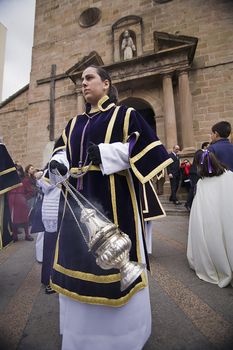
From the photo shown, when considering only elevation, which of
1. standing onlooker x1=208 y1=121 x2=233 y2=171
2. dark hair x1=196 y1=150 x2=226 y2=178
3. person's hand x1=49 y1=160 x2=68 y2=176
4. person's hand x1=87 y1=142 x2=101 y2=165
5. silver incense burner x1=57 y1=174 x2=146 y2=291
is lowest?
silver incense burner x1=57 y1=174 x2=146 y2=291

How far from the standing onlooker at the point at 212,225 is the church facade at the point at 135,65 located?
611 centimetres

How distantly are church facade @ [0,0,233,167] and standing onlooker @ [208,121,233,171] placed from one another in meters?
5.66

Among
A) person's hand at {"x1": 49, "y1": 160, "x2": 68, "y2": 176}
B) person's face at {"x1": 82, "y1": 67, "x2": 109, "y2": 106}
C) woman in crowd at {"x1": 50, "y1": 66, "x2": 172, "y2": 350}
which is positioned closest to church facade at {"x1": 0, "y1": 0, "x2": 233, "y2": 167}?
person's face at {"x1": 82, "y1": 67, "x2": 109, "y2": 106}

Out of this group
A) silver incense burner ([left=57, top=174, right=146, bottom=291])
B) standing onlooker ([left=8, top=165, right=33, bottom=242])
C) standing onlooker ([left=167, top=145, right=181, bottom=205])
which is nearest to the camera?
silver incense burner ([left=57, top=174, right=146, bottom=291])

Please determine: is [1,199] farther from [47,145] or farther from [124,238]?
[47,145]

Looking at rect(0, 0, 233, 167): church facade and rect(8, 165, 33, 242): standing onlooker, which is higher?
rect(0, 0, 233, 167): church facade

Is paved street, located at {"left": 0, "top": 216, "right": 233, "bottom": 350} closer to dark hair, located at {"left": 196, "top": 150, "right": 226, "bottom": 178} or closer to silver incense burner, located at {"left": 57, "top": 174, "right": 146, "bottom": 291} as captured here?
silver incense burner, located at {"left": 57, "top": 174, "right": 146, "bottom": 291}

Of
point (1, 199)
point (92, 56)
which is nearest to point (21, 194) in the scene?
point (1, 199)

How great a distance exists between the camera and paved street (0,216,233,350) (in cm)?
171

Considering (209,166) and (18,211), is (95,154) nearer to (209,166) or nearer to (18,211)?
(209,166)

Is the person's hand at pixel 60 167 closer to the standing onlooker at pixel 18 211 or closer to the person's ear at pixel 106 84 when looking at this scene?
the person's ear at pixel 106 84

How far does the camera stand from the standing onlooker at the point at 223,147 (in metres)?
3.18

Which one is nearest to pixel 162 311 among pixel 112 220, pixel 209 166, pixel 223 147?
pixel 112 220

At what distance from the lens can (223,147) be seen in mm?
3213
